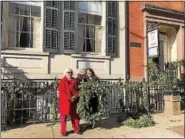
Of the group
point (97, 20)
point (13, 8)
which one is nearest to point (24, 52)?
point (13, 8)

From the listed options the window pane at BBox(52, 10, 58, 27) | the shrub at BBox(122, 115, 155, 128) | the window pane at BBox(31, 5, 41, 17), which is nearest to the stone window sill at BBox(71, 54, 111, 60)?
the window pane at BBox(52, 10, 58, 27)

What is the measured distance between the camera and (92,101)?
7.87 m

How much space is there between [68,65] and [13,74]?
1861 millimetres

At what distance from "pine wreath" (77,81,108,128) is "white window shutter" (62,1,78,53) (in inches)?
108

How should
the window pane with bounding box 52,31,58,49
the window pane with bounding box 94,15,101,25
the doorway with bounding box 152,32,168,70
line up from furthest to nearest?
the doorway with bounding box 152,32,168,70
the window pane with bounding box 94,15,101,25
the window pane with bounding box 52,31,58,49

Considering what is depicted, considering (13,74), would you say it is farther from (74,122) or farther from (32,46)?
(74,122)

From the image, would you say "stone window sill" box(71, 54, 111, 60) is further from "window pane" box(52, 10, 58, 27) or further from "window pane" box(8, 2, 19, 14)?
"window pane" box(8, 2, 19, 14)

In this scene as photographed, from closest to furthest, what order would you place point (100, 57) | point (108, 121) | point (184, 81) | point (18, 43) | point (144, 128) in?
point (144, 128), point (108, 121), point (18, 43), point (100, 57), point (184, 81)

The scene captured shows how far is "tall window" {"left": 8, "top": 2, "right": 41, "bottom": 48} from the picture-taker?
31.6 ft

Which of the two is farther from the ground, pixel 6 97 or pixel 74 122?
pixel 6 97

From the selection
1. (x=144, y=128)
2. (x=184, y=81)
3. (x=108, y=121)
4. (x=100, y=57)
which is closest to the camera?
(x=144, y=128)

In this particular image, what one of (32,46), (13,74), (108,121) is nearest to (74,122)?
(108,121)

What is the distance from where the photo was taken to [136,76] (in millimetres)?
11609

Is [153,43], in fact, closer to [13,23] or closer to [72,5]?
[72,5]
